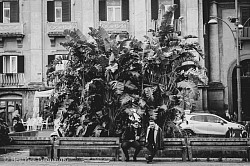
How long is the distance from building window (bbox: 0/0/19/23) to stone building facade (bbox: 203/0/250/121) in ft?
50.9

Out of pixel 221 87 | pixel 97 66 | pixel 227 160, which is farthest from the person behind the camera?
pixel 221 87

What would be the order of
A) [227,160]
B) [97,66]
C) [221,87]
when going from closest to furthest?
[227,160] → [97,66] → [221,87]

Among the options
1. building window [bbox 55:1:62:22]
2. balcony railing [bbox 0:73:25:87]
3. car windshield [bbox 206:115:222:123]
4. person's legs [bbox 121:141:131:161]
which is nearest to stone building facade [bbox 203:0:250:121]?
building window [bbox 55:1:62:22]

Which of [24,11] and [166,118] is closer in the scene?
[166,118]

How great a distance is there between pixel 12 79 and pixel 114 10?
10.1 meters

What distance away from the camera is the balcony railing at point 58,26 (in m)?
41.8

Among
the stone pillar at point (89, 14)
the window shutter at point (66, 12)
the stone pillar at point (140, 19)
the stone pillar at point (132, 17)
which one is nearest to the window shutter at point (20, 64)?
the window shutter at point (66, 12)

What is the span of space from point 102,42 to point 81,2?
22.2 meters

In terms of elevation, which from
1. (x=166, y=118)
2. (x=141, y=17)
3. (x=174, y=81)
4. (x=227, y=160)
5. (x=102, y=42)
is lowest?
(x=227, y=160)

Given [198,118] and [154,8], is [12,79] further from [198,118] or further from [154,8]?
[198,118]

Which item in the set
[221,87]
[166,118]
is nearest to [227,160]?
[166,118]

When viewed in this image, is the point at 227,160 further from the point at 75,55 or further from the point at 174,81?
the point at 75,55

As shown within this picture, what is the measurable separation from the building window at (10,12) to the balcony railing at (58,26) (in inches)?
112

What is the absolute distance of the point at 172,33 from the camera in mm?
21234
